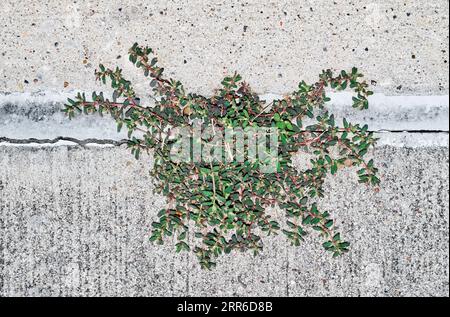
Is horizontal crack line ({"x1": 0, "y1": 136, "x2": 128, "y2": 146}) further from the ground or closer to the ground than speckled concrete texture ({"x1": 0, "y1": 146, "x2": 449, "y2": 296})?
further from the ground

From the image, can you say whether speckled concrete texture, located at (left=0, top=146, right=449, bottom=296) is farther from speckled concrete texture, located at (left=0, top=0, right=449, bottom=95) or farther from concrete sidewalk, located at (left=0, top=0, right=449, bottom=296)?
speckled concrete texture, located at (left=0, top=0, right=449, bottom=95)

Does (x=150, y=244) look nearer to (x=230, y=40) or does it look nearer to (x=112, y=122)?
(x=112, y=122)

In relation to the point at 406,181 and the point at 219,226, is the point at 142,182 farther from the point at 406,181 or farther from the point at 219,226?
the point at 406,181

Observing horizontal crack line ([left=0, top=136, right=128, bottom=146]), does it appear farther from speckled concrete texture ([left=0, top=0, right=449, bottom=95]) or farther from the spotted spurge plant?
speckled concrete texture ([left=0, top=0, right=449, bottom=95])

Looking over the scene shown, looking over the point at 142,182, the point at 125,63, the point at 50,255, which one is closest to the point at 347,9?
the point at 125,63
